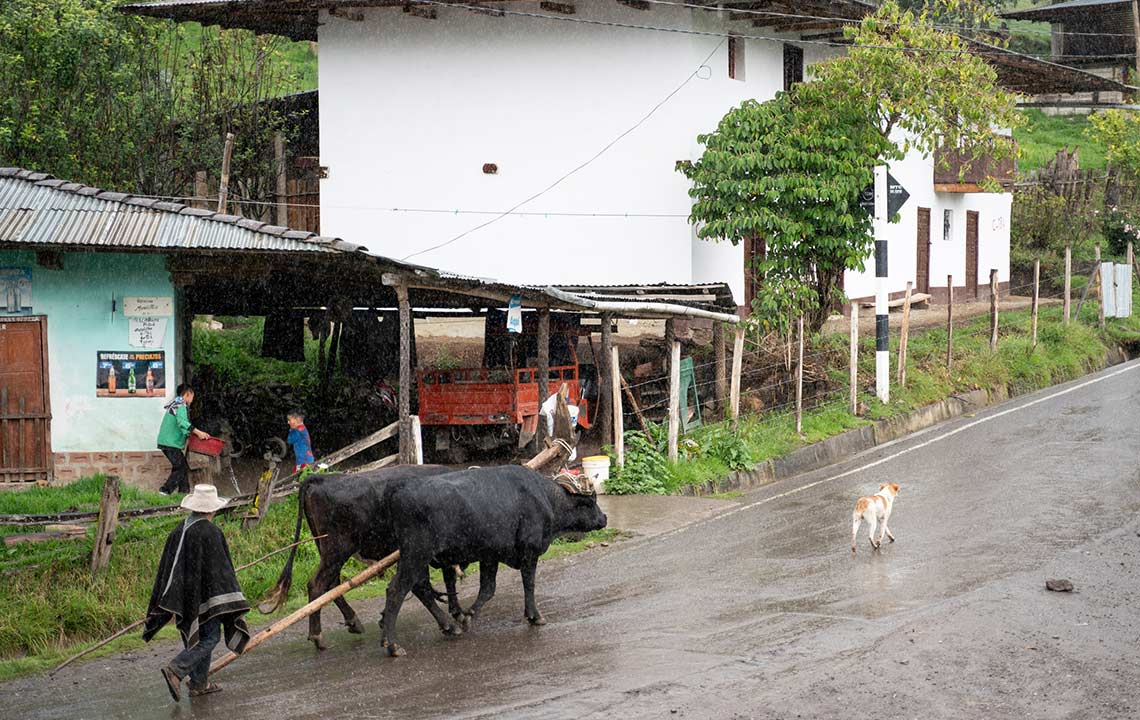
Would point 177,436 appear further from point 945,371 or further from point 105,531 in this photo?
point 945,371

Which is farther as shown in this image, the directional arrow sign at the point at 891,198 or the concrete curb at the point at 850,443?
the directional arrow sign at the point at 891,198

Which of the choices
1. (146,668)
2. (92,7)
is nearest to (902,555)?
(146,668)

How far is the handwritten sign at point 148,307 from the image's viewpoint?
16.2m

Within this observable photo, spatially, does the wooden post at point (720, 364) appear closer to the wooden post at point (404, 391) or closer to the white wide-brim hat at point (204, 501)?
the wooden post at point (404, 391)

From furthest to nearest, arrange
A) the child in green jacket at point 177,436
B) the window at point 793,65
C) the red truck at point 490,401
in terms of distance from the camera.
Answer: the window at point 793,65
the red truck at point 490,401
the child in green jacket at point 177,436

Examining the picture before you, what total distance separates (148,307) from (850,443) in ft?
33.5

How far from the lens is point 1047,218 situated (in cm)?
4081

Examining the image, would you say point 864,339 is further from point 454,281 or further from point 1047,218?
point 1047,218

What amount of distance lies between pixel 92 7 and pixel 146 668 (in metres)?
20.8

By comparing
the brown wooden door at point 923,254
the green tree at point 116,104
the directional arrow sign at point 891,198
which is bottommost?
the brown wooden door at point 923,254

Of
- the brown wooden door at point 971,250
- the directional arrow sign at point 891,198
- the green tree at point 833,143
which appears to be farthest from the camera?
the brown wooden door at point 971,250

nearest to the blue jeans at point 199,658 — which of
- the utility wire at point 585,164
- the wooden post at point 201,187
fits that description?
the utility wire at point 585,164

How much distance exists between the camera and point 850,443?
1975cm

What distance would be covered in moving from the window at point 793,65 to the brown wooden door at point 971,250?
11.4 meters
